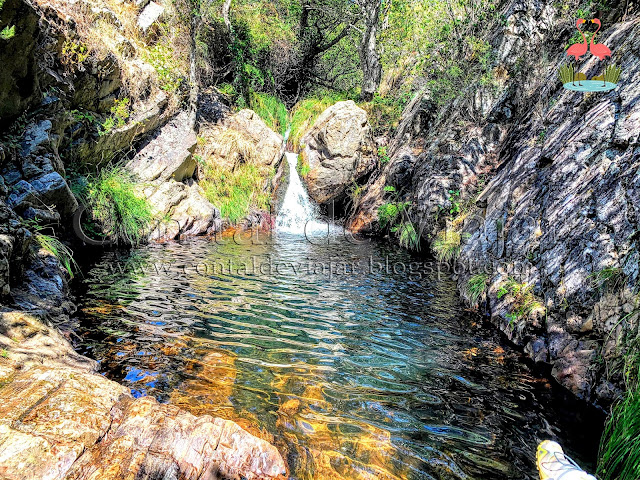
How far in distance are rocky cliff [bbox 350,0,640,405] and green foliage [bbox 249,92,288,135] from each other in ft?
26.0

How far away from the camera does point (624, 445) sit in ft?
7.79

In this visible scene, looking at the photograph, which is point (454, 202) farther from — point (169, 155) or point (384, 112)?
point (169, 155)

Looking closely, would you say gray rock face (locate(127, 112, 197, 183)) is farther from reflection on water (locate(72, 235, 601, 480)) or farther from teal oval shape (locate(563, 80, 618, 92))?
teal oval shape (locate(563, 80, 618, 92))

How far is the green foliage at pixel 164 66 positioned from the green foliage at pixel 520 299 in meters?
10.3

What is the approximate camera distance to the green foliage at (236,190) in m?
12.4

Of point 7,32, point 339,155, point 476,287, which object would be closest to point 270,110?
point 339,155

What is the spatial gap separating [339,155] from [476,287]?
9.37 m

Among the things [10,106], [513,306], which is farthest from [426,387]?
[10,106]

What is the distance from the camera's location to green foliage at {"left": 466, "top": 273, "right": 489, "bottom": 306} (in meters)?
5.90

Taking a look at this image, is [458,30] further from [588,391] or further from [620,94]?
[588,391]

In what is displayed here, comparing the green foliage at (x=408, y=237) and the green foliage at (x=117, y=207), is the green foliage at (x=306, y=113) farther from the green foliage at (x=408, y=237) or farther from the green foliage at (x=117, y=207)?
the green foliage at (x=117, y=207)

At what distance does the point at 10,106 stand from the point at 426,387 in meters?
6.92

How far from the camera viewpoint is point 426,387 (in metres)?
3.65

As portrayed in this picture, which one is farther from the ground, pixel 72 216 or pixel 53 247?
pixel 72 216
